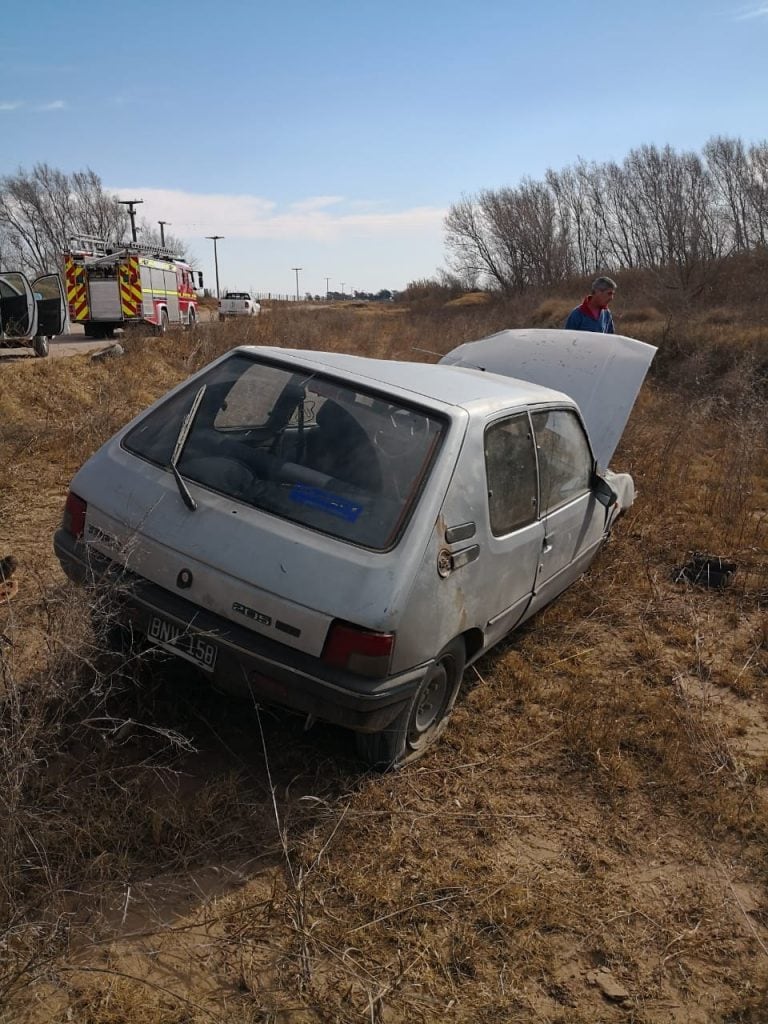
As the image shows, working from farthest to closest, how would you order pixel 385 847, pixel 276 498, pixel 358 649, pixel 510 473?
pixel 510 473, pixel 276 498, pixel 385 847, pixel 358 649

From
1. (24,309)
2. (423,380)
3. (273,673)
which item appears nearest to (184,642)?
(273,673)

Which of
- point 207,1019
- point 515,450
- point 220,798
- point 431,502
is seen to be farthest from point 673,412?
point 207,1019

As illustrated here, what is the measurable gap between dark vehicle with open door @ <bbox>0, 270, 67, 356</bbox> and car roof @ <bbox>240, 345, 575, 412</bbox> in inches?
424

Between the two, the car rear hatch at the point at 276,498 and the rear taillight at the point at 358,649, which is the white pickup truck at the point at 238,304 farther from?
the rear taillight at the point at 358,649

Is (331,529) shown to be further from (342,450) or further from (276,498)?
(342,450)

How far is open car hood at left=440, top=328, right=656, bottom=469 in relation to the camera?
5613mm

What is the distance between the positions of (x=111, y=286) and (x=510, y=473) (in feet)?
60.8

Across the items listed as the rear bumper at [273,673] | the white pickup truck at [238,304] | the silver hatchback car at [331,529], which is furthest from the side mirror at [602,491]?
the white pickup truck at [238,304]

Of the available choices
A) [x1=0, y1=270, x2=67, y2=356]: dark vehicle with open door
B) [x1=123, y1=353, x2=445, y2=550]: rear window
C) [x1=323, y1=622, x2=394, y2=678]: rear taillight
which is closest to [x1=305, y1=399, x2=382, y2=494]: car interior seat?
[x1=123, y1=353, x2=445, y2=550]: rear window

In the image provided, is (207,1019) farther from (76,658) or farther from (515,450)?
(515,450)

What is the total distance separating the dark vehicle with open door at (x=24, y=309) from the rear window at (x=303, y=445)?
10.8 meters

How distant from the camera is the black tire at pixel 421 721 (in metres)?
2.89

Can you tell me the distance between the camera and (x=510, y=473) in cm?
335

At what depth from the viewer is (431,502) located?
2.77 meters
